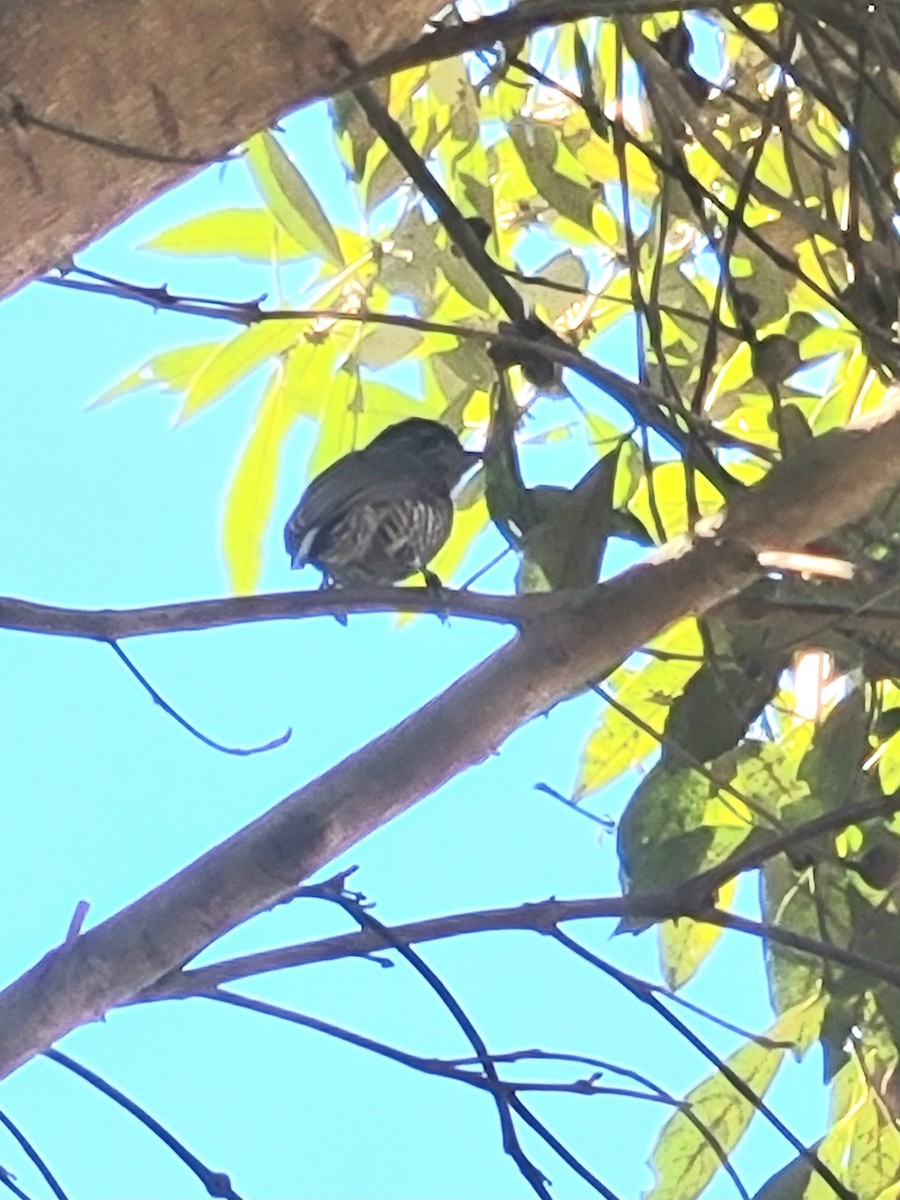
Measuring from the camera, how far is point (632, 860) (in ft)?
3.10

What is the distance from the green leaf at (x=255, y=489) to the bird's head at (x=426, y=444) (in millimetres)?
79

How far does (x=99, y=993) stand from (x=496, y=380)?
1.62 feet

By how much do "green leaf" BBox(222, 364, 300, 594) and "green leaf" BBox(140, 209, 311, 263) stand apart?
0.41 feet

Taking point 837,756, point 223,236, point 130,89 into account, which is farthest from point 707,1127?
point 223,236

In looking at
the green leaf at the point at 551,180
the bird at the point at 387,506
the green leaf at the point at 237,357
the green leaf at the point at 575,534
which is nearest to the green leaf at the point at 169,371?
the green leaf at the point at 237,357

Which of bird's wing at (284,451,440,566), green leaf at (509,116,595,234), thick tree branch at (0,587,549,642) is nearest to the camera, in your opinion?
thick tree branch at (0,587,549,642)

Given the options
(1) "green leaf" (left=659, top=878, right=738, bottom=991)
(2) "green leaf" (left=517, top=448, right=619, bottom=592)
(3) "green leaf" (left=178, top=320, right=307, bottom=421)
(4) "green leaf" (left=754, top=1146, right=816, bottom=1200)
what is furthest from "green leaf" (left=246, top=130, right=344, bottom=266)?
(4) "green leaf" (left=754, top=1146, right=816, bottom=1200)

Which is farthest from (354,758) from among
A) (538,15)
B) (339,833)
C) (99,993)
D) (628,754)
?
(628,754)

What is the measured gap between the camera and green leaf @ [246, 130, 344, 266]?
3.73ft

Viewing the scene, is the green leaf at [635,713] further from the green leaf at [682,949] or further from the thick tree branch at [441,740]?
the thick tree branch at [441,740]

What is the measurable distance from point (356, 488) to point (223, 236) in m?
0.25

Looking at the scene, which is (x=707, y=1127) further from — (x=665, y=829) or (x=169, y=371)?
(x=169, y=371)

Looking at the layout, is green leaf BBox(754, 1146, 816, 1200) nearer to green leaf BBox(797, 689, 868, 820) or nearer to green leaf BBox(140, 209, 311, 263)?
green leaf BBox(797, 689, 868, 820)

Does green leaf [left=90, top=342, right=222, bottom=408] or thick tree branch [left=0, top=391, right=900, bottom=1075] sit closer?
thick tree branch [left=0, top=391, right=900, bottom=1075]
